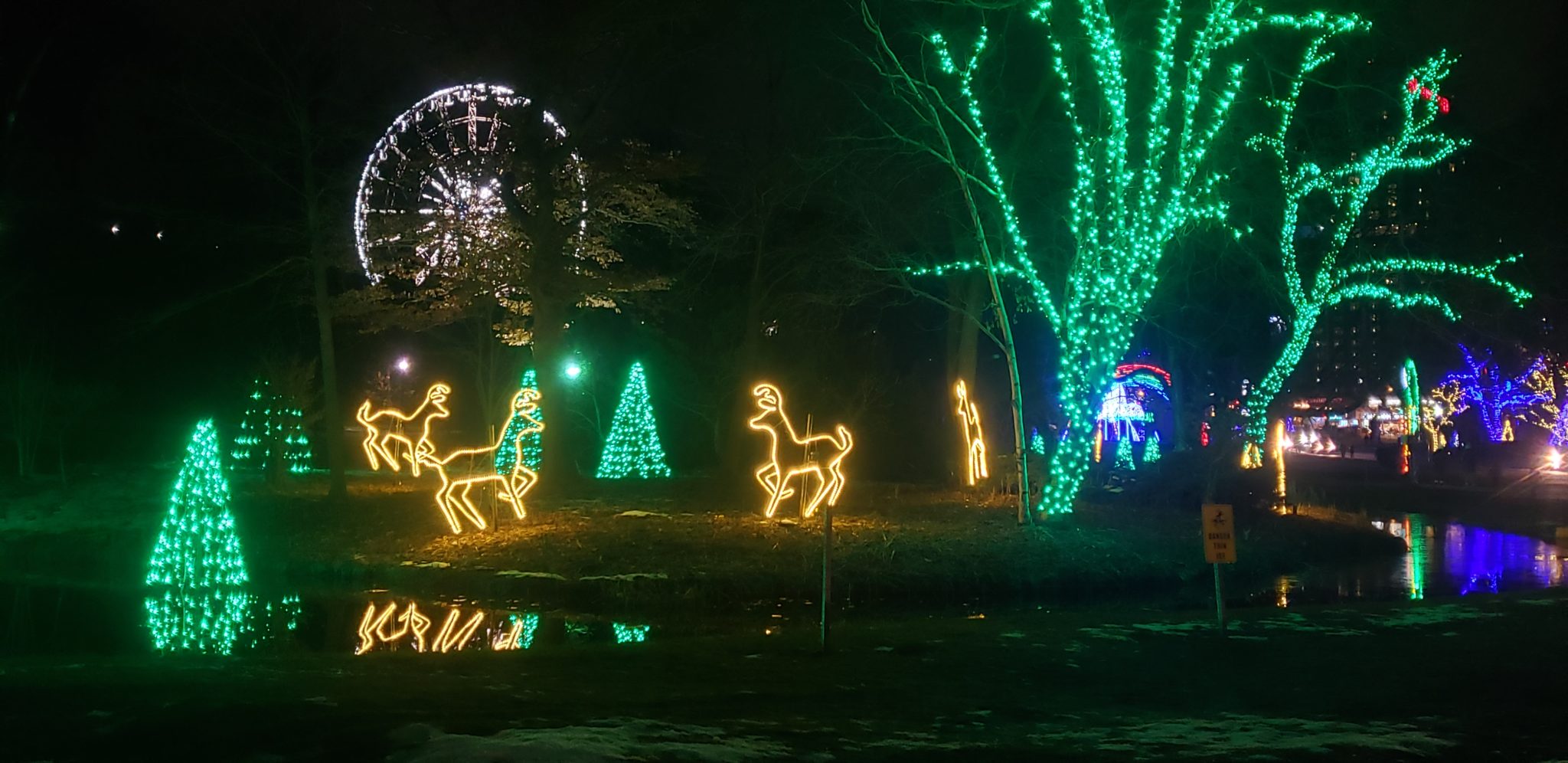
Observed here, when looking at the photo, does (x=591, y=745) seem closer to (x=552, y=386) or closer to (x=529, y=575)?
(x=529, y=575)

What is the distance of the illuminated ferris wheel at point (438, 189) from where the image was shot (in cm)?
2680

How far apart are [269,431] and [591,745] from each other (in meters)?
24.2

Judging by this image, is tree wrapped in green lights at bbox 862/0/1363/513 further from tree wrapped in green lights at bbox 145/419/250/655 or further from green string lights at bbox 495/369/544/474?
tree wrapped in green lights at bbox 145/419/250/655

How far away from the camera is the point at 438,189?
27766 millimetres

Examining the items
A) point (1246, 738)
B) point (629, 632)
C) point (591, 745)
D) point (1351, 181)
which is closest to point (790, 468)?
point (629, 632)

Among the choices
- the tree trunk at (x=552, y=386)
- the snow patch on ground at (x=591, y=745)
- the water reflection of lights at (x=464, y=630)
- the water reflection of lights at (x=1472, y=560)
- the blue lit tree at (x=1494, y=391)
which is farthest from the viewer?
the blue lit tree at (x=1494, y=391)

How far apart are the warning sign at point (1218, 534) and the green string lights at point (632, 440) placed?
2228 centimetres

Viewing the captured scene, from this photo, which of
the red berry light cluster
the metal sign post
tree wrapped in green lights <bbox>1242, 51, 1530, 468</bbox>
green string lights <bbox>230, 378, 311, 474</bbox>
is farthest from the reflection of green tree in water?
green string lights <bbox>230, 378, 311, 474</bbox>

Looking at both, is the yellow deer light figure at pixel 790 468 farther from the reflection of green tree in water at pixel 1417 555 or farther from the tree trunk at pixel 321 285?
the tree trunk at pixel 321 285

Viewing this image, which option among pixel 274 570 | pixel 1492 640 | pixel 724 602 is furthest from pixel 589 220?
pixel 1492 640

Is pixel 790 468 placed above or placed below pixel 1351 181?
A: below

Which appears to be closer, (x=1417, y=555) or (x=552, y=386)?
(x=1417, y=555)

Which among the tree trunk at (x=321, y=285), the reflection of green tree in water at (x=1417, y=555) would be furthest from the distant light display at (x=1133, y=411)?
the tree trunk at (x=321, y=285)

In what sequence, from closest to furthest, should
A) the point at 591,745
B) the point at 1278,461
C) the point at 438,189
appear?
the point at 591,745
the point at 438,189
the point at 1278,461
